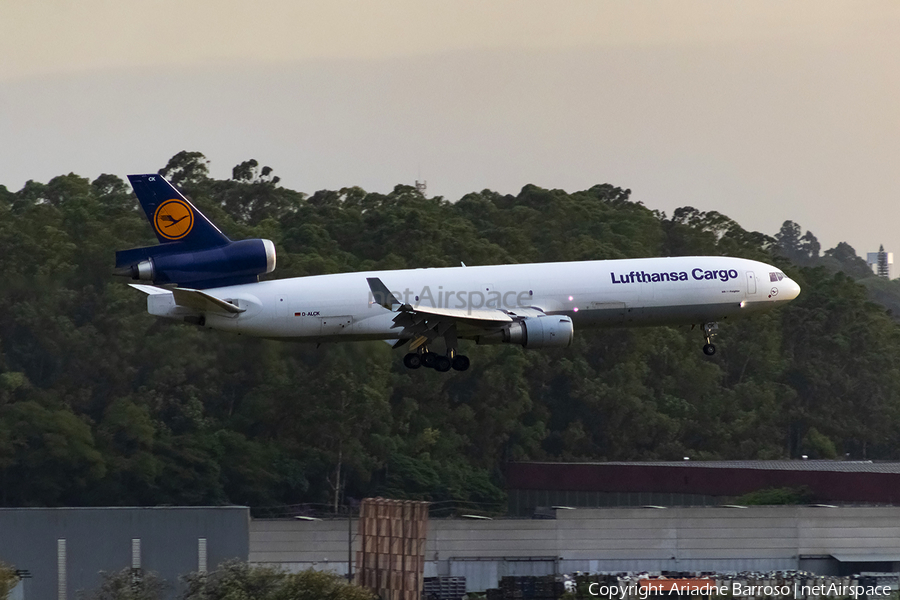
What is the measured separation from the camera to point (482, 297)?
60000 mm

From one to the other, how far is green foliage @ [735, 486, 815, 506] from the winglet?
30251mm

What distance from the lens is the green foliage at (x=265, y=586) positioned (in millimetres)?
51469

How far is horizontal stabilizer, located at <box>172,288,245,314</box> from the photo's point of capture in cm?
5672

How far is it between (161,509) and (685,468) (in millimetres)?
38916

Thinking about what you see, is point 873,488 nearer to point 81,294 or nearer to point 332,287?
point 332,287

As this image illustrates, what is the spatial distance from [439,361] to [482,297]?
343cm

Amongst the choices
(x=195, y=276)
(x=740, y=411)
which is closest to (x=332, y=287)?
(x=195, y=276)

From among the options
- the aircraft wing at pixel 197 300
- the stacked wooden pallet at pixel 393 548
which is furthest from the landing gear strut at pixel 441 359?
the aircraft wing at pixel 197 300

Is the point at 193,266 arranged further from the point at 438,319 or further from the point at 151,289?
the point at 438,319

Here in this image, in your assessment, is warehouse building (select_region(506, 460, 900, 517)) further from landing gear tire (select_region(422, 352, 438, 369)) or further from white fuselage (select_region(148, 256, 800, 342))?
landing gear tire (select_region(422, 352, 438, 369))

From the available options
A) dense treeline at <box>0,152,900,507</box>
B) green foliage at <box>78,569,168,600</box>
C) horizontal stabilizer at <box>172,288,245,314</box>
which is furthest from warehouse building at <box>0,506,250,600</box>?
dense treeline at <box>0,152,900,507</box>

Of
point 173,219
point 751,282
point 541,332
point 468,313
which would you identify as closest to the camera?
point 541,332

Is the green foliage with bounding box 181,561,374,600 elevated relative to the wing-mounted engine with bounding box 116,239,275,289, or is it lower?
lower

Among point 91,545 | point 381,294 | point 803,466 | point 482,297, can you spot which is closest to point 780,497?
point 803,466
